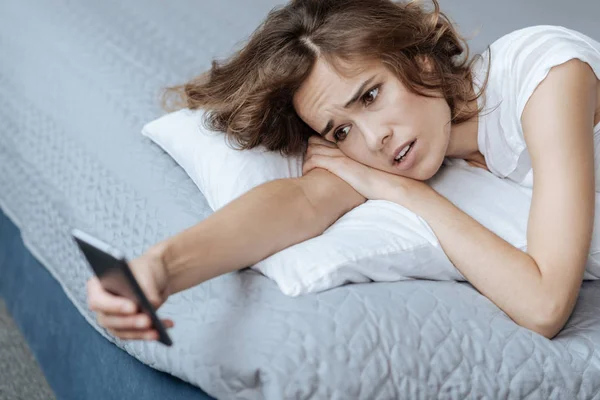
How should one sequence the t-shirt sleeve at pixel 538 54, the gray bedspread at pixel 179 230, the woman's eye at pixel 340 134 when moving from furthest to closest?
the woman's eye at pixel 340 134 → the t-shirt sleeve at pixel 538 54 → the gray bedspread at pixel 179 230

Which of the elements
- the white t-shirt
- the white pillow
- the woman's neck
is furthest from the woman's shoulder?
the white pillow

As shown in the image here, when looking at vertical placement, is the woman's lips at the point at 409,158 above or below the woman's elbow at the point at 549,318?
above

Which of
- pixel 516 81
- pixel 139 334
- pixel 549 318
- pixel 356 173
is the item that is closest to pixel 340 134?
pixel 356 173

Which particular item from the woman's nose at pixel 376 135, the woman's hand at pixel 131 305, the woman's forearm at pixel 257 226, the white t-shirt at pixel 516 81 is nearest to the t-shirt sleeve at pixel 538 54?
the white t-shirt at pixel 516 81

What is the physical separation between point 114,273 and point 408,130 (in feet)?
2.05

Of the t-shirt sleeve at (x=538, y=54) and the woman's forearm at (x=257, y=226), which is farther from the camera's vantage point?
the t-shirt sleeve at (x=538, y=54)

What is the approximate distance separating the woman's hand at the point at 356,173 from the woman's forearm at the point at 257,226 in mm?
16

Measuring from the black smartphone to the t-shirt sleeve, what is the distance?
0.71m

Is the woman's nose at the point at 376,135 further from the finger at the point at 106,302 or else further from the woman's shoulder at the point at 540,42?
the finger at the point at 106,302

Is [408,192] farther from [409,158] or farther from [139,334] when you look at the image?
[139,334]

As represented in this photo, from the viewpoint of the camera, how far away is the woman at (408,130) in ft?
3.68

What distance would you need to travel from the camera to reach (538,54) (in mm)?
1301

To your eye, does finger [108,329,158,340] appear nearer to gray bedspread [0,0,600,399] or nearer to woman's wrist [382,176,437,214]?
gray bedspread [0,0,600,399]

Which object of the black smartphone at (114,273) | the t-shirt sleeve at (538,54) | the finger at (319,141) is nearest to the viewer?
the black smartphone at (114,273)
